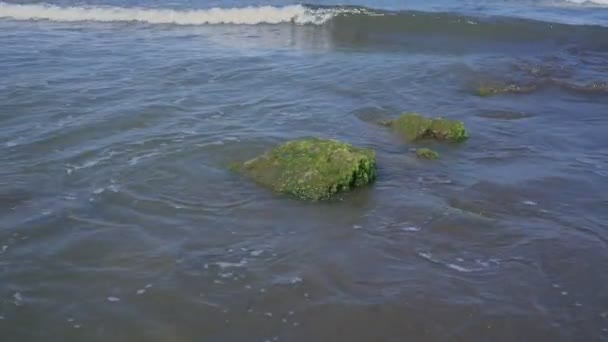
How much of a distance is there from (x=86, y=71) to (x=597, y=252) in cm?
927

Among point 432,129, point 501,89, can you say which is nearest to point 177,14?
point 501,89

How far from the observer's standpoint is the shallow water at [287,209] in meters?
4.60

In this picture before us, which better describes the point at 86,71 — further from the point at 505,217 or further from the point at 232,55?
the point at 505,217

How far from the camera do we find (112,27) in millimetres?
16703

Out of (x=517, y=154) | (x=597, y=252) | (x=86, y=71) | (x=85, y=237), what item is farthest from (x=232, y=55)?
(x=597, y=252)

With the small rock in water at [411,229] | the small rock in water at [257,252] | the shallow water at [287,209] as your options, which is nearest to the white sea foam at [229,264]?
the shallow water at [287,209]

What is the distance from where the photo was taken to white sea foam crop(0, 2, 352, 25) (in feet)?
59.7

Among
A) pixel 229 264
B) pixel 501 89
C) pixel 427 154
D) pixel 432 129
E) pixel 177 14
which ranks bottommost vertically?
pixel 229 264

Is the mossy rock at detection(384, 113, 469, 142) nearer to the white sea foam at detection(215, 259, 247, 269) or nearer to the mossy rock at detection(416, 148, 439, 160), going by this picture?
the mossy rock at detection(416, 148, 439, 160)

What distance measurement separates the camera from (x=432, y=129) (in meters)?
8.34

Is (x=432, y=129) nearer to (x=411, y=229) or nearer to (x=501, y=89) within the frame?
(x=411, y=229)

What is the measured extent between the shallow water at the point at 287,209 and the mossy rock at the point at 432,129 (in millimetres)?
206

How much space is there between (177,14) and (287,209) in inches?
543

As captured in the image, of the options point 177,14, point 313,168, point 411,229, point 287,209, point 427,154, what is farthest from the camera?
point 177,14
